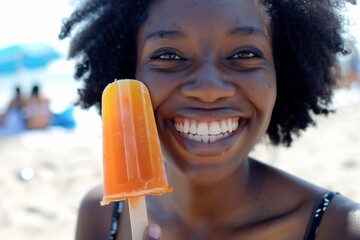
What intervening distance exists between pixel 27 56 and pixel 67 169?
571 centimetres

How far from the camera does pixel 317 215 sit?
84.4 inches

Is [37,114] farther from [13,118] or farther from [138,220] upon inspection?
[138,220]

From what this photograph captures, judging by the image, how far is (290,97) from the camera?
250cm

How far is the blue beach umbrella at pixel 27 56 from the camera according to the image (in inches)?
458

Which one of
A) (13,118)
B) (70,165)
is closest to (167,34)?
(70,165)

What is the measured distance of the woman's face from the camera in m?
1.91

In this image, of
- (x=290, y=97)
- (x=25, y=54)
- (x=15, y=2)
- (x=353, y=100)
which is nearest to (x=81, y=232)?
(x=290, y=97)

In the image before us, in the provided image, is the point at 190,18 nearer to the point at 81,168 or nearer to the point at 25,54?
the point at 81,168

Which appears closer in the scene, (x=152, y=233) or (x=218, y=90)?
(x=152, y=233)

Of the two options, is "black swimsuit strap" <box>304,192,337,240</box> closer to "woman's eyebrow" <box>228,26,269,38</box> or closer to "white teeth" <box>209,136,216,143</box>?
"white teeth" <box>209,136,216,143</box>

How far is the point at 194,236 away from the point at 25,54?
10.2m

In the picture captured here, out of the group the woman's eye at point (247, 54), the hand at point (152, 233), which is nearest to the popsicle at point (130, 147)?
the hand at point (152, 233)

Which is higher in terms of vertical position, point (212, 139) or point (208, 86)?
point (208, 86)

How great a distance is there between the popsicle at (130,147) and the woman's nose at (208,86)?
16 cm
